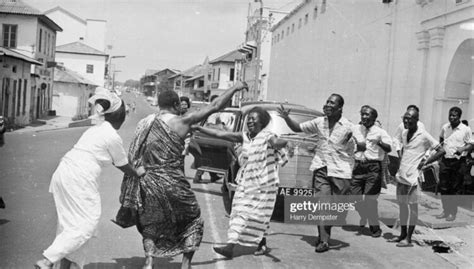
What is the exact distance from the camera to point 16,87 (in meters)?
28.1

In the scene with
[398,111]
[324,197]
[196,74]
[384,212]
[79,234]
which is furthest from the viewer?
[196,74]

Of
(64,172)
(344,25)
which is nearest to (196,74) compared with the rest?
(344,25)

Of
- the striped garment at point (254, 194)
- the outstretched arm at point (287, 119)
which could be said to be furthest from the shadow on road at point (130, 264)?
the outstretched arm at point (287, 119)

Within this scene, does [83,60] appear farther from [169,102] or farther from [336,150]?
[169,102]

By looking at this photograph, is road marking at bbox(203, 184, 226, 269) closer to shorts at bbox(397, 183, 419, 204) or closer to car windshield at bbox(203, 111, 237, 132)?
car windshield at bbox(203, 111, 237, 132)

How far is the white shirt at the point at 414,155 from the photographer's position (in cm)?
686

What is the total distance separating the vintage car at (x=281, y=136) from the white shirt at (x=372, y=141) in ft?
2.99

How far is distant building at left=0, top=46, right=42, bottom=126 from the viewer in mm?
25844

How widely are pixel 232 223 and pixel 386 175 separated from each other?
3.24 meters

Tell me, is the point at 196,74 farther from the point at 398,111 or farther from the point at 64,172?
the point at 64,172

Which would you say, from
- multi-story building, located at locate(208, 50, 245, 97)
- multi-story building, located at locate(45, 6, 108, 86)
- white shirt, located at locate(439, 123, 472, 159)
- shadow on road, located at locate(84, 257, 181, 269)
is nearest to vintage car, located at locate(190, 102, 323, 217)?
shadow on road, located at locate(84, 257, 181, 269)

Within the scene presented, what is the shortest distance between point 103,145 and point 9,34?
30147mm

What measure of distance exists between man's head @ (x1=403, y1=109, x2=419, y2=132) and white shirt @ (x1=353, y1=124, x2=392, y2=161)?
0.52 m

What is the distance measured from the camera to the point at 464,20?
11477mm
